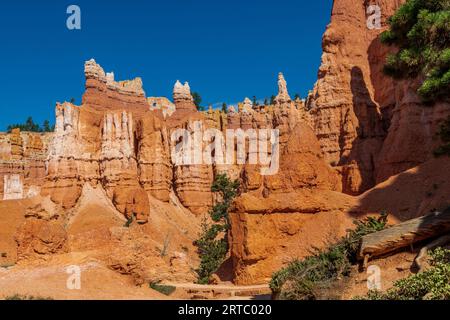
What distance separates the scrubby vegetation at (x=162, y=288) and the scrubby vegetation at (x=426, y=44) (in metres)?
11.1

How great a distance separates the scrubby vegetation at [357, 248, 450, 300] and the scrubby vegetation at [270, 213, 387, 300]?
172 centimetres

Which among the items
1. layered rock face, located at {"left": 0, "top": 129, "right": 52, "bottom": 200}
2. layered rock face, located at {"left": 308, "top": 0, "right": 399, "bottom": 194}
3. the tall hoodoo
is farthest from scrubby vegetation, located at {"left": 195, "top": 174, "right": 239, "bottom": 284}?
layered rock face, located at {"left": 0, "top": 129, "right": 52, "bottom": 200}

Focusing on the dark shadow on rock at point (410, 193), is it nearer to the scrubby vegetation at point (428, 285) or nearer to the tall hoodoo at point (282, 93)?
the scrubby vegetation at point (428, 285)

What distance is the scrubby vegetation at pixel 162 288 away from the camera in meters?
17.1

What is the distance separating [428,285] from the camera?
1031 cm

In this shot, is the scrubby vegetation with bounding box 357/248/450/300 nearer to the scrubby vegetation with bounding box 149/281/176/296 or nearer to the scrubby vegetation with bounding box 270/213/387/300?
the scrubby vegetation with bounding box 270/213/387/300

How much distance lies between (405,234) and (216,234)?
35778 mm

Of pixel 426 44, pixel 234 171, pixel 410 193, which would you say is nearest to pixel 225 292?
pixel 410 193

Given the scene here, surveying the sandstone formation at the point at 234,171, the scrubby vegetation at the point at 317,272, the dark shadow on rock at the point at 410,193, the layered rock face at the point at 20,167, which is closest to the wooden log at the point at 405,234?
the scrubby vegetation at the point at 317,272

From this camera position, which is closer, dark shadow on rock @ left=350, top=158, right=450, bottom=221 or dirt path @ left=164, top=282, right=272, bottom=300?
dirt path @ left=164, top=282, right=272, bottom=300

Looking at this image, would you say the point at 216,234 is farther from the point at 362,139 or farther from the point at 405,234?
the point at 405,234

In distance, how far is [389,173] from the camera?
35.7 meters

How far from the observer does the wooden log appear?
12.8 metres
